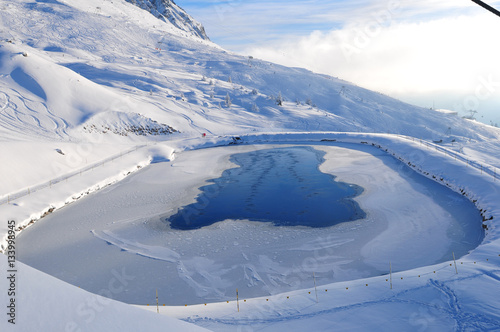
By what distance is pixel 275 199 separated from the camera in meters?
22.1

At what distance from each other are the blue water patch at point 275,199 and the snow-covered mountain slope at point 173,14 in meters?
133

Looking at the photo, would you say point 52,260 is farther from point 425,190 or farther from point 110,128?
point 110,128

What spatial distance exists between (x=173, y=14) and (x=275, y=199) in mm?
154913

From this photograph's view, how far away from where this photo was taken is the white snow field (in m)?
8.86

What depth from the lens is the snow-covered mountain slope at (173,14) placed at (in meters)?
148

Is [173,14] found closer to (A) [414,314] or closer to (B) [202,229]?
(B) [202,229]

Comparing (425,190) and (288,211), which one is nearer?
(288,211)

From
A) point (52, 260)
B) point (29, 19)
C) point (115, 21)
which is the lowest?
point (52, 260)

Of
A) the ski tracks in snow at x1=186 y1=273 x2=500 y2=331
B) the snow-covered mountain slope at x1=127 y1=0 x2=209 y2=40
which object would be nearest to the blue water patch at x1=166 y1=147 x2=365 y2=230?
the ski tracks in snow at x1=186 y1=273 x2=500 y2=331

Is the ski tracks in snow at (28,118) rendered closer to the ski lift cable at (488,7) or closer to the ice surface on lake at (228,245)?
the ice surface on lake at (228,245)

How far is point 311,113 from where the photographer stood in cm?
6072

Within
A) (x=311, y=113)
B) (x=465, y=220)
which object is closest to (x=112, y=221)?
(x=465, y=220)

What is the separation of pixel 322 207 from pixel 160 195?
10.7 metres

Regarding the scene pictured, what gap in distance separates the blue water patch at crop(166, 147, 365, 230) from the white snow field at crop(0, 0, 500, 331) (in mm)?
910
